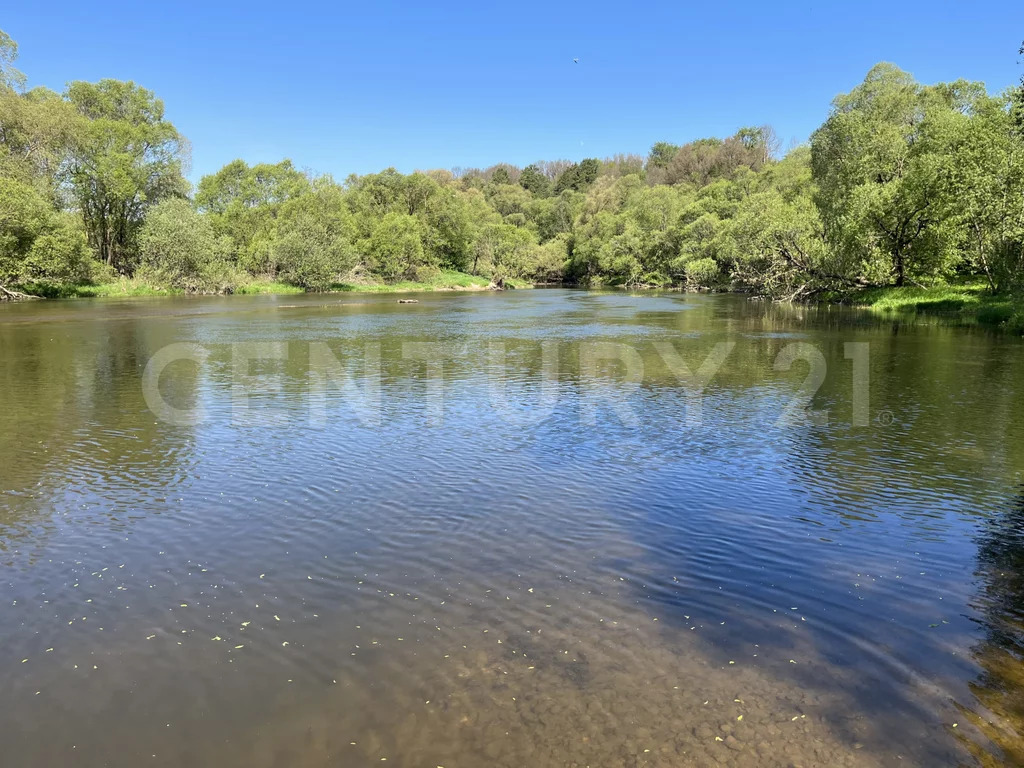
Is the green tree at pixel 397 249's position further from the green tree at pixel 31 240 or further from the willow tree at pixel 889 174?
the willow tree at pixel 889 174

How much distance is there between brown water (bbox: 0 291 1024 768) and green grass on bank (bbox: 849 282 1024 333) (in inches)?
802

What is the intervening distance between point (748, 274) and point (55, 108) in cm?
7395

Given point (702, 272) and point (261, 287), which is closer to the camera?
point (261, 287)

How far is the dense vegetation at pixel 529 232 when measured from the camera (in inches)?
1704

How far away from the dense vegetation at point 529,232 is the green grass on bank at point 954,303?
125 centimetres

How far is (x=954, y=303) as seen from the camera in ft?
140

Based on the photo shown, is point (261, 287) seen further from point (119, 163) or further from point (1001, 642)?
point (1001, 642)

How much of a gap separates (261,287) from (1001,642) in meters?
87.6

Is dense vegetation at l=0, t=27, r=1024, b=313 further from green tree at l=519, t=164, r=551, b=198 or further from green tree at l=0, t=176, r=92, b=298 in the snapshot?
green tree at l=519, t=164, r=551, b=198

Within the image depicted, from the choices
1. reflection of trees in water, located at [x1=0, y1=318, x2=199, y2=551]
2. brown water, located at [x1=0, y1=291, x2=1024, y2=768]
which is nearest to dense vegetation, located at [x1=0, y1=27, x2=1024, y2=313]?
brown water, located at [x1=0, y1=291, x2=1024, y2=768]

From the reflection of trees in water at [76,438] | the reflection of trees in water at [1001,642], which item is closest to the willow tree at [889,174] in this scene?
the reflection of trees in water at [1001,642]

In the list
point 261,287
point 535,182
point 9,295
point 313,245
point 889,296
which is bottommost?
point 889,296

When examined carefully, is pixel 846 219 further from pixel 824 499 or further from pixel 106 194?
pixel 106 194

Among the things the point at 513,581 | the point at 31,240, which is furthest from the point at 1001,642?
the point at 31,240
